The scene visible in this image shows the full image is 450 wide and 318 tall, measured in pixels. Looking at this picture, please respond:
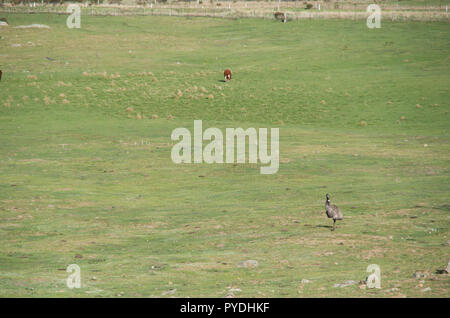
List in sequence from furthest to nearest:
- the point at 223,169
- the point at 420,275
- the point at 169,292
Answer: the point at 223,169 < the point at 420,275 < the point at 169,292

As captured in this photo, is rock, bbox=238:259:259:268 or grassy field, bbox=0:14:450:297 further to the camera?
rock, bbox=238:259:259:268

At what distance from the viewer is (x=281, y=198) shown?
84.0 feet

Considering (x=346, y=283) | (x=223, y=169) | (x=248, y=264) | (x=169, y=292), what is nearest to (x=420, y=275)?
(x=346, y=283)

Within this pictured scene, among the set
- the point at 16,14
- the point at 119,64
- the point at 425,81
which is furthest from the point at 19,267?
the point at 16,14

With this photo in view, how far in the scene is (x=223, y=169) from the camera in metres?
32.3

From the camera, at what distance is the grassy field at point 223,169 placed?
1614 cm

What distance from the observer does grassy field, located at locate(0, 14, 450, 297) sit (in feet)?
53.0

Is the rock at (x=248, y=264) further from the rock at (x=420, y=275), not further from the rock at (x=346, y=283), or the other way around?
the rock at (x=420, y=275)

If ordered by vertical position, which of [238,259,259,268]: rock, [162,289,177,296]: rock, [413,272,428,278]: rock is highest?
[413,272,428,278]: rock

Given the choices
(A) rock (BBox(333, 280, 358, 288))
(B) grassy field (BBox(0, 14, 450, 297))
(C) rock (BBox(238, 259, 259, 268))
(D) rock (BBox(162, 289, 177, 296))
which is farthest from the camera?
(C) rock (BBox(238, 259, 259, 268))

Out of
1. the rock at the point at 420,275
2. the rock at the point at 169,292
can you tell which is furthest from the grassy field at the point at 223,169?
the rock at the point at 420,275

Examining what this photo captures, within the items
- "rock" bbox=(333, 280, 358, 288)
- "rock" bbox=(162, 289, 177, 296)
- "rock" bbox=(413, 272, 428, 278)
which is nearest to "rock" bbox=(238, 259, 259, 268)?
"rock" bbox=(162, 289, 177, 296)

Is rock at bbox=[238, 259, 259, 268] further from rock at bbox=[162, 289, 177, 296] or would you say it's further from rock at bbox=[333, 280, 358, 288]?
rock at bbox=[333, 280, 358, 288]

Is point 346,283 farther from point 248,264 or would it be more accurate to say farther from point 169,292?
point 169,292
